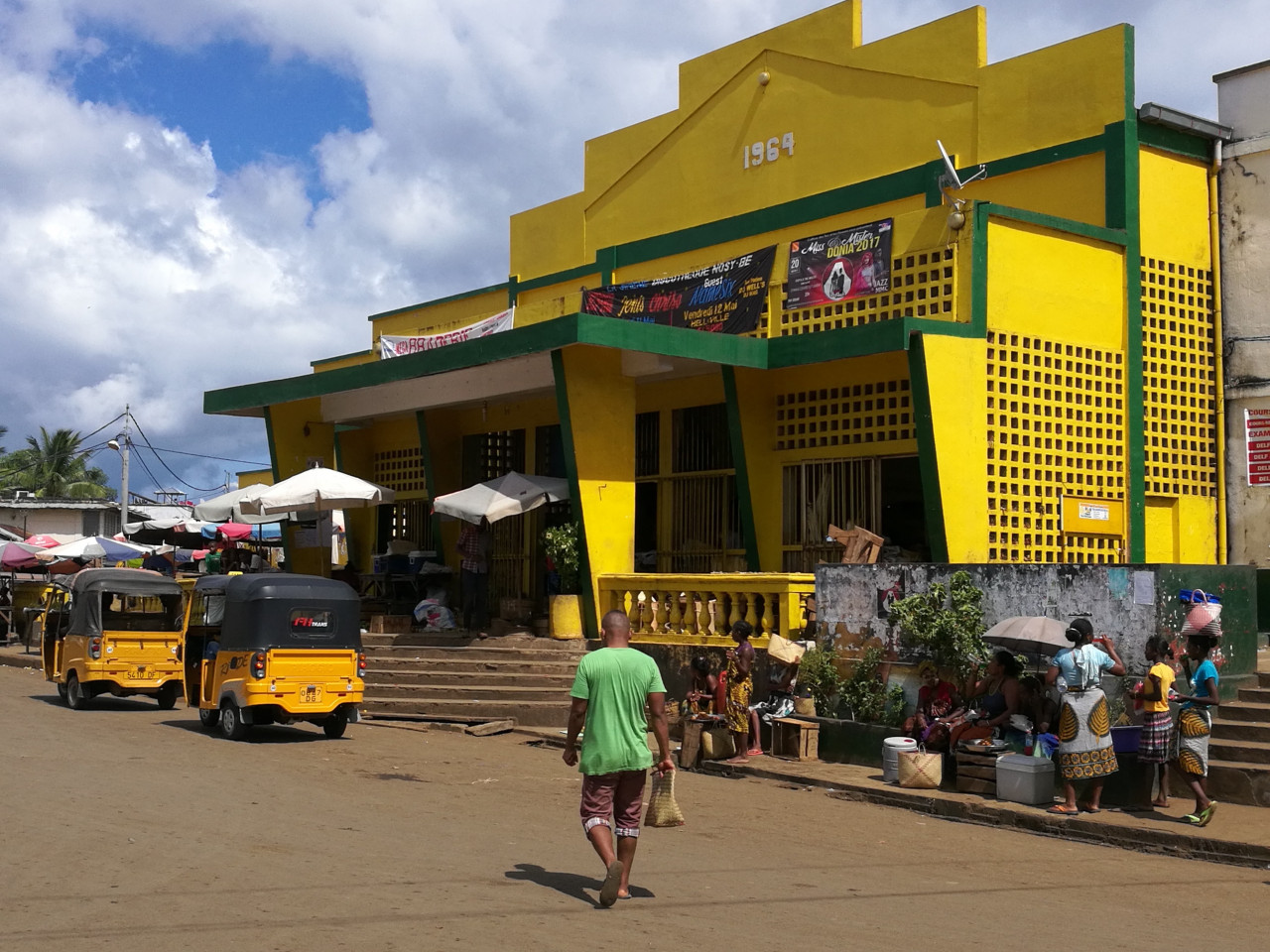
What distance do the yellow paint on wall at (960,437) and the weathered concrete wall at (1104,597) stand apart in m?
1.58

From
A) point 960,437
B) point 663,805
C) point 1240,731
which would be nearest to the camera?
point 663,805

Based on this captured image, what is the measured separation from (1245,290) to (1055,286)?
10.9 feet

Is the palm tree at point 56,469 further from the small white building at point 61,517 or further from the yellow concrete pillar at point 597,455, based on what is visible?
the yellow concrete pillar at point 597,455

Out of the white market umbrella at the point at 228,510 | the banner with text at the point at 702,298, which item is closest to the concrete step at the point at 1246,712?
the banner with text at the point at 702,298

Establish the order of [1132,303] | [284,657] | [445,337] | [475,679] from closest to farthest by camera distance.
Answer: [284,657]
[1132,303]
[475,679]
[445,337]

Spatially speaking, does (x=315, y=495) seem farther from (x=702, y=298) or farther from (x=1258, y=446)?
(x=1258, y=446)

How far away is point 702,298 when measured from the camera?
19516 mm

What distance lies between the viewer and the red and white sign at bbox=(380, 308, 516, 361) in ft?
78.0

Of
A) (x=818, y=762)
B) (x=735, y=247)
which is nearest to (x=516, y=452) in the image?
(x=735, y=247)

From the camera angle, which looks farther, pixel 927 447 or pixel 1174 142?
pixel 1174 142

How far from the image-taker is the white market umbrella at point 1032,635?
11.3m

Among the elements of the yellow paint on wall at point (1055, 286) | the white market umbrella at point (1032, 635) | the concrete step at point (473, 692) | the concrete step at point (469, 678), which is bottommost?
the concrete step at point (473, 692)

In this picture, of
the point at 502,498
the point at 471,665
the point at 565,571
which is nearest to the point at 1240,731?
the point at 565,571

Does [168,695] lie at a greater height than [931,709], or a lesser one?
lesser
